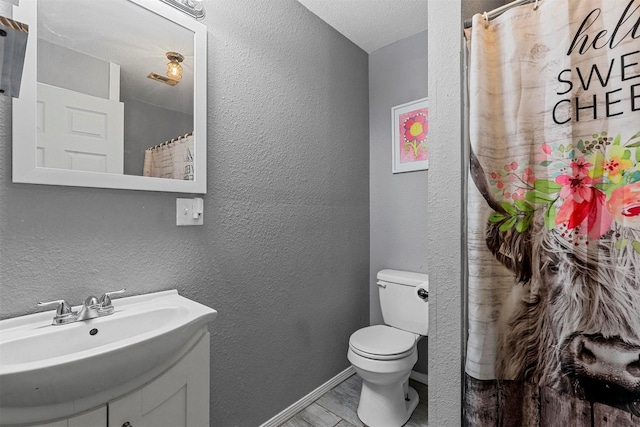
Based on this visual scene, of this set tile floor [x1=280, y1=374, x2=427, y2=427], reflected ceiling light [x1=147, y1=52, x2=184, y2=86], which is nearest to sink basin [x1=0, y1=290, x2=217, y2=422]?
reflected ceiling light [x1=147, y1=52, x2=184, y2=86]

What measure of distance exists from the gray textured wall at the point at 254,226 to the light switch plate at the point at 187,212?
32 millimetres

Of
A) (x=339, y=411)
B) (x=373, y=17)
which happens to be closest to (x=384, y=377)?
(x=339, y=411)

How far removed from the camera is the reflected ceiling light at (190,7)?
4.17 ft

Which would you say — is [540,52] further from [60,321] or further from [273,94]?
[60,321]

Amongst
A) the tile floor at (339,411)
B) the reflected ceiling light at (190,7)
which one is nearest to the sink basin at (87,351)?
the tile floor at (339,411)

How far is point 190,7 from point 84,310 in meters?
1.29

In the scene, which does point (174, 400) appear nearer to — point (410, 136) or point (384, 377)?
point (384, 377)

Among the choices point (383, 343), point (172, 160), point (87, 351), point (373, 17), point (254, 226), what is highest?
point (373, 17)

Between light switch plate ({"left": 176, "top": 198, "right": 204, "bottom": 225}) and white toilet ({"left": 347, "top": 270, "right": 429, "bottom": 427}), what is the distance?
3.66 ft

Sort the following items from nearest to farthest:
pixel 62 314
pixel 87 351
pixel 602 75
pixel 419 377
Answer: pixel 87 351
pixel 602 75
pixel 62 314
pixel 419 377

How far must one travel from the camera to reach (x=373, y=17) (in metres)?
1.96

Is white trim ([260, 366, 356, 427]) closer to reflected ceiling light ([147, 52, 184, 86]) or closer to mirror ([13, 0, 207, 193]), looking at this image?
mirror ([13, 0, 207, 193])

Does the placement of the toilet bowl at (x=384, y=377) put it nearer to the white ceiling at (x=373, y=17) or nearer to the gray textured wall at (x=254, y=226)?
the gray textured wall at (x=254, y=226)

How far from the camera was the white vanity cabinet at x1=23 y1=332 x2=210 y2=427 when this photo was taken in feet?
2.64
